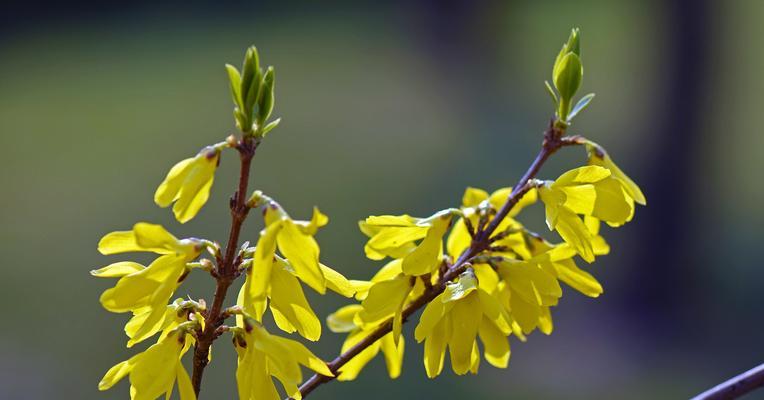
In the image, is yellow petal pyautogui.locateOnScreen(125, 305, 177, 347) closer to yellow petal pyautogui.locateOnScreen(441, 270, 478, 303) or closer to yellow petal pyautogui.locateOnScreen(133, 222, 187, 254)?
yellow petal pyautogui.locateOnScreen(133, 222, 187, 254)

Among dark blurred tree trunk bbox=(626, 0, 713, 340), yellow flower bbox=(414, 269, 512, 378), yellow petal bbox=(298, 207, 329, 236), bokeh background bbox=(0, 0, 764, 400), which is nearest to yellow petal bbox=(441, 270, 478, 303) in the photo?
yellow flower bbox=(414, 269, 512, 378)

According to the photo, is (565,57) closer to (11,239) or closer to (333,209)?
(333,209)

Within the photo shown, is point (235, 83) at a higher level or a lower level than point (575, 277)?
higher

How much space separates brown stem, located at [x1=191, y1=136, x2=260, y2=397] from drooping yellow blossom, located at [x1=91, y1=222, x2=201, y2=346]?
0.02 meters

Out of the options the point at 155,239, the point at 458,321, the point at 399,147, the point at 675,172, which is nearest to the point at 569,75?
A: the point at 458,321

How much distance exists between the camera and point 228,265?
51 centimetres

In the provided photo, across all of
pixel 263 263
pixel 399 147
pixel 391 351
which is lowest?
pixel 399 147

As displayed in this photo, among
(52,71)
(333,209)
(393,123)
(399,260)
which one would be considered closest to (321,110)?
(393,123)

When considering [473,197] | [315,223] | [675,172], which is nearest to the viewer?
[315,223]

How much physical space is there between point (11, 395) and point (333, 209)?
4.44ft

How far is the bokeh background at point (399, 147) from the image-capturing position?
9.11 feet

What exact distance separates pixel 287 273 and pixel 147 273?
0.08 meters

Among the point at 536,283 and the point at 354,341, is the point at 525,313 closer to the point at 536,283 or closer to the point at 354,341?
the point at 536,283

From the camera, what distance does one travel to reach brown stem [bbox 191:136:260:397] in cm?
49
